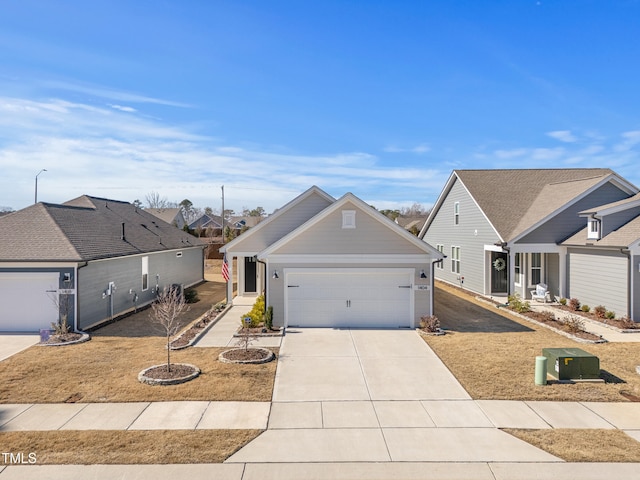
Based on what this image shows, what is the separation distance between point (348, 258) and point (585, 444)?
9686 mm

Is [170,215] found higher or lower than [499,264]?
higher

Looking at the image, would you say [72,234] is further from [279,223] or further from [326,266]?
[326,266]

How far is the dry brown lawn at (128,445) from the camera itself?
21.7ft

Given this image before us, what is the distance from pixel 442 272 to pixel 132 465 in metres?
26.4

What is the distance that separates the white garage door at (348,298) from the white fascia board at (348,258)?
38 centimetres

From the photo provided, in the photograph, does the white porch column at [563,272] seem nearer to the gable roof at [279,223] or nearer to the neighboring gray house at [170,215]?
the gable roof at [279,223]

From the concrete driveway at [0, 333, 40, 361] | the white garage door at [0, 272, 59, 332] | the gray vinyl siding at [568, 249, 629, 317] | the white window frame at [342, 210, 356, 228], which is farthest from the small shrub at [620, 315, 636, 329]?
the white garage door at [0, 272, 59, 332]

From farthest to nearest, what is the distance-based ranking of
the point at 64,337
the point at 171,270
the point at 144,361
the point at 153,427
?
the point at 171,270, the point at 64,337, the point at 144,361, the point at 153,427

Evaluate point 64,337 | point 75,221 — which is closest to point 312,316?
point 64,337

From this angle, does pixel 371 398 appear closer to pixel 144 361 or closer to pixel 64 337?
pixel 144 361

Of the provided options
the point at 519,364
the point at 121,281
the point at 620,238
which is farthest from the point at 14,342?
the point at 620,238

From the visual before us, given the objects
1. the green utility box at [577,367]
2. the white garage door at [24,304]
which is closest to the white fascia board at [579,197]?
the green utility box at [577,367]

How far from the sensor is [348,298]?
15.8m

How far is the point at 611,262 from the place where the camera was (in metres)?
16.8
